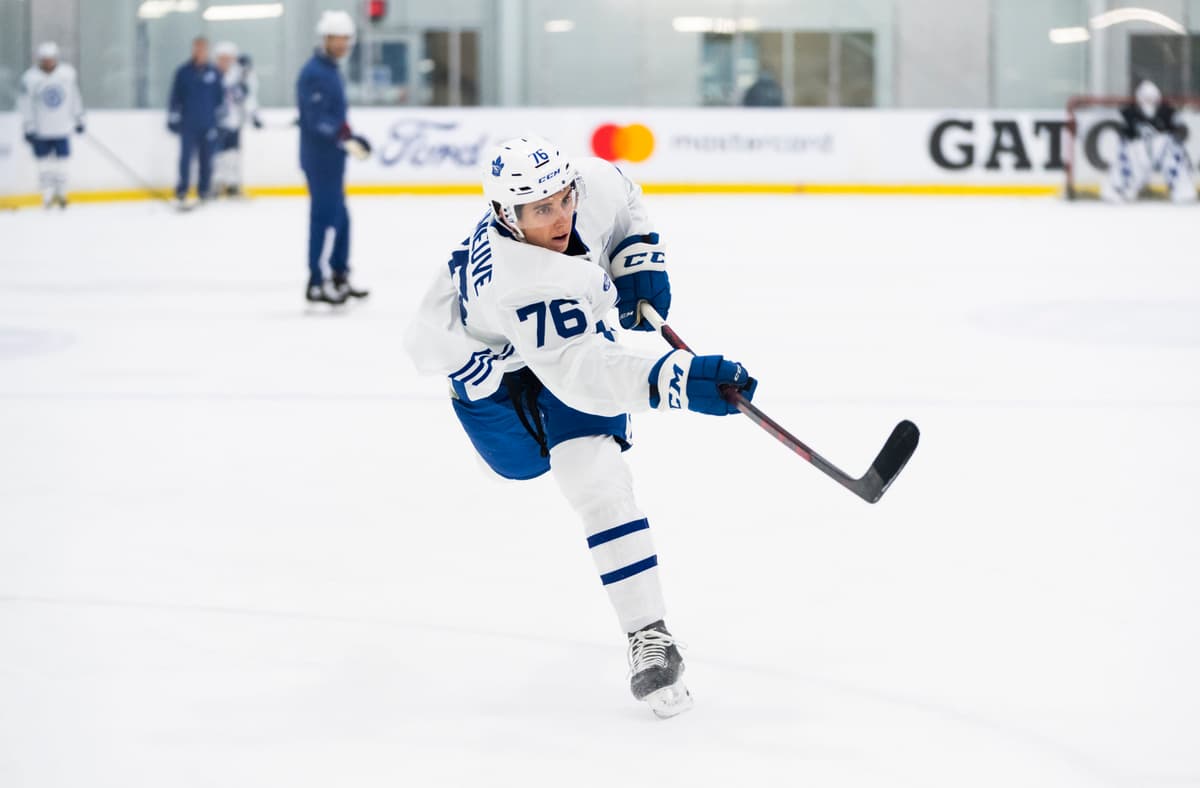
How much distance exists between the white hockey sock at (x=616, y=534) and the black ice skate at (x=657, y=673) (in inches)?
1.1

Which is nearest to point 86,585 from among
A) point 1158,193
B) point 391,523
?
point 391,523

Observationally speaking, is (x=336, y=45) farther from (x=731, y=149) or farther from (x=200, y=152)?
(x=731, y=149)

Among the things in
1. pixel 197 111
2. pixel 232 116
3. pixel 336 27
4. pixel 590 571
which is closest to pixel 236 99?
pixel 232 116

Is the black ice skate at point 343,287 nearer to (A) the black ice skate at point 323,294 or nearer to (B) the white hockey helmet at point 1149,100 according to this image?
(A) the black ice skate at point 323,294

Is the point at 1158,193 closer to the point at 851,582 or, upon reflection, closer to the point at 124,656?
the point at 851,582

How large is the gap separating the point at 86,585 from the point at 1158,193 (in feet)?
37.8

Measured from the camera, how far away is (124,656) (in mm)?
2504

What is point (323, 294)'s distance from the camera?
6.54 metres

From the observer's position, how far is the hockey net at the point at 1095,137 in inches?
519

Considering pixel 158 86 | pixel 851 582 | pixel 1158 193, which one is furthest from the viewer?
pixel 158 86

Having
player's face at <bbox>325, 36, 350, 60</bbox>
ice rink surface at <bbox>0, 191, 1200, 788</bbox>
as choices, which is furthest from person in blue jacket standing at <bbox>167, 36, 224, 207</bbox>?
ice rink surface at <bbox>0, 191, 1200, 788</bbox>

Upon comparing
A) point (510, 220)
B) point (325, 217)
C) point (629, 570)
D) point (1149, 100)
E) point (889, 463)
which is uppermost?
point (1149, 100)

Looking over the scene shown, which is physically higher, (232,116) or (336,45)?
(232,116)

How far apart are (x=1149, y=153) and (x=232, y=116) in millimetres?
7620
